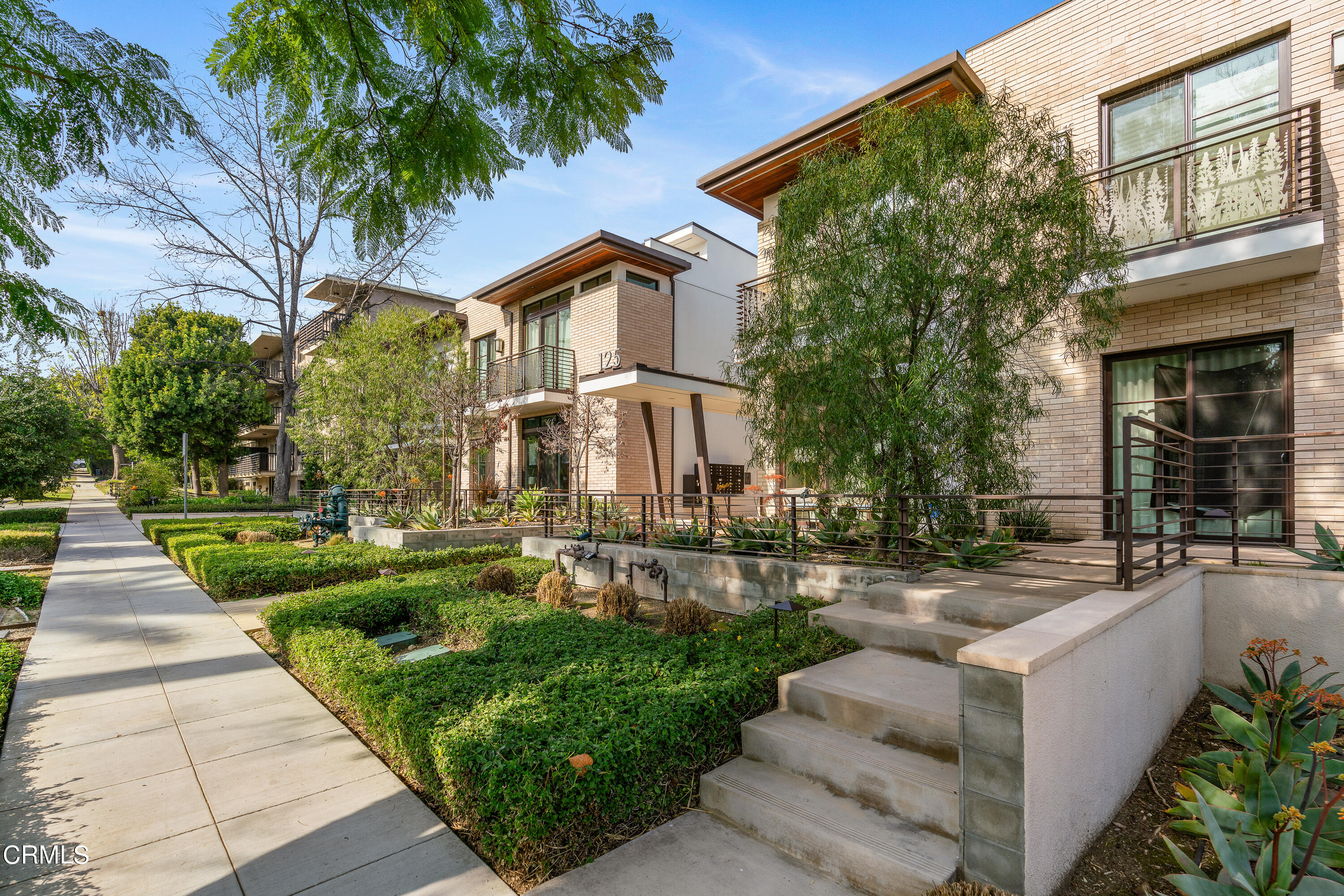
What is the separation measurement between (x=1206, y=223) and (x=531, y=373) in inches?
607

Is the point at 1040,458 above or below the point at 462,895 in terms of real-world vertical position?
above

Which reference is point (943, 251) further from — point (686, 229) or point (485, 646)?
point (686, 229)

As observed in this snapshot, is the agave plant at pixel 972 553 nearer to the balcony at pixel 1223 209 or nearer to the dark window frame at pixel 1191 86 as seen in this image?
the balcony at pixel 1223 209

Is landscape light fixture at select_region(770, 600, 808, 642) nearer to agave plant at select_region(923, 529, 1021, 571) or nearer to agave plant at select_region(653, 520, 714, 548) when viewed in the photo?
agave plant at select_region(923, 529, 1021, 571)

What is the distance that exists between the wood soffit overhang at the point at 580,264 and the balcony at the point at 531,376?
1994 mm

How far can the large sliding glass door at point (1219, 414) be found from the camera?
23.3ft

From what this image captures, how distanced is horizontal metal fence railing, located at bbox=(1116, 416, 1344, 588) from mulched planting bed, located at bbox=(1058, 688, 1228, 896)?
6.55ft

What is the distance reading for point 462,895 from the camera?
2.65 m

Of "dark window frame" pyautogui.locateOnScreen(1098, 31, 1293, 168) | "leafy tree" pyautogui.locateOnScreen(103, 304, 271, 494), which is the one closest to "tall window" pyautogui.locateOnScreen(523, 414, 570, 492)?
"dark window frame" pyautogui.locateOnScreen(1098, 31, 1293, 168)

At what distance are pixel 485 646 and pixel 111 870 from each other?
2653mm

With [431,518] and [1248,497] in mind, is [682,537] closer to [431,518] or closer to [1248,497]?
[1248,497]

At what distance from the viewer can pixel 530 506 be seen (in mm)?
14578

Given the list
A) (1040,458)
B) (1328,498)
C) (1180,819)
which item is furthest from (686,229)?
(1180,819)

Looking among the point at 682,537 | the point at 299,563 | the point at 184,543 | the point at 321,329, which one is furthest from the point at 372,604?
the point at 321,329
